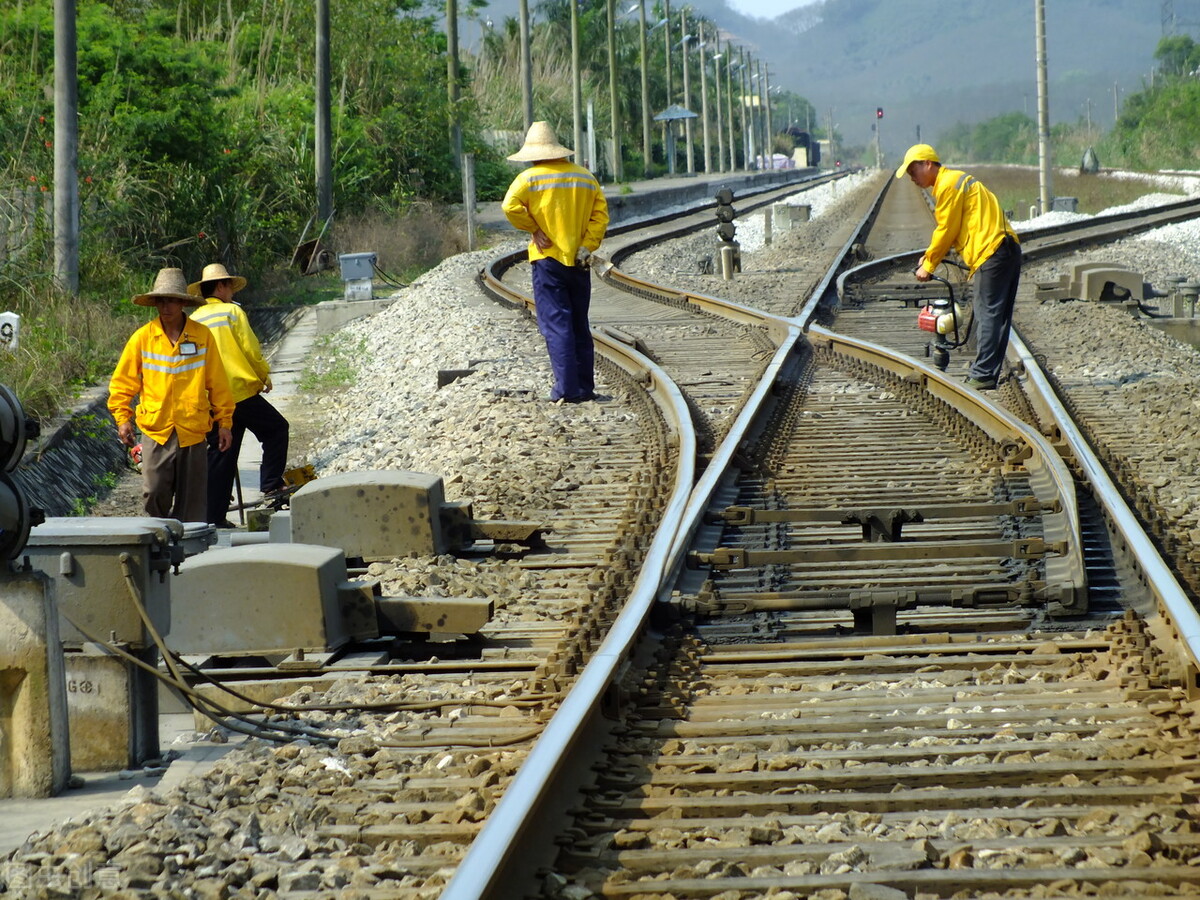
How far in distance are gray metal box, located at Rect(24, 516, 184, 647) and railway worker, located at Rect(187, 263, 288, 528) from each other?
4.34 m

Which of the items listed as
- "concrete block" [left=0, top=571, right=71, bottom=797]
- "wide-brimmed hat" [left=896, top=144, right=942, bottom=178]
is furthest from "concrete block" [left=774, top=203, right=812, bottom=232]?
"concrete block" [left=0, top=571, right=71, bottom=797]

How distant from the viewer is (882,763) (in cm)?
382

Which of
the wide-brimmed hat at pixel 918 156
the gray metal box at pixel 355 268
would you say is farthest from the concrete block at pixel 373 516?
the gray metal box at pixel 355 268

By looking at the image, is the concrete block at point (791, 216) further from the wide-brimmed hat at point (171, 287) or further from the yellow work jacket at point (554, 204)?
the wide-brimmed hat at point (171, 287)

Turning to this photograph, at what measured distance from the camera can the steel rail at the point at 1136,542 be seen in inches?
169

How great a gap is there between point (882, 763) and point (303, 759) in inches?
58.5

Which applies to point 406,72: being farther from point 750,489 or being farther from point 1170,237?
point 750,489

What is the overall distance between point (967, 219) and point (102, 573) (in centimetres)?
741

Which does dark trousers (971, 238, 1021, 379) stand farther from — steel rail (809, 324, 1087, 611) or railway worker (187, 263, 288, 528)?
railway worker (187, 263, 288, 528)

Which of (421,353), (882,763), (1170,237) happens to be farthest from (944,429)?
(1170,237)

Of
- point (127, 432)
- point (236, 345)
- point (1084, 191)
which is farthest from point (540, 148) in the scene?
point (1084, 191)

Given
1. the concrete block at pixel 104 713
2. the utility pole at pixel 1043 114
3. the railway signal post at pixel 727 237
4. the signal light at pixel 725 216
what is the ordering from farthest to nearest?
the utility pole at pixel 1043 114
the signal light at pixel 725 216
the railway signal post at pixel 727 237
the concrete block at pixel 104 713

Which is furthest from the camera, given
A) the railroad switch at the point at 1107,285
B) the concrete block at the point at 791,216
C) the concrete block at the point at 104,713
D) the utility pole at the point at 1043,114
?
the concrete block at the point at 791,216

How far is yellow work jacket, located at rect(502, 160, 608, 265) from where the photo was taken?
10062 millimetres
